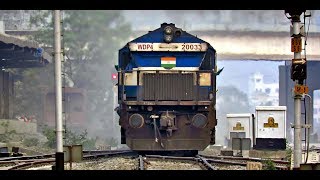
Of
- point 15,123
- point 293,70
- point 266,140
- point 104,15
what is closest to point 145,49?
point 266,140

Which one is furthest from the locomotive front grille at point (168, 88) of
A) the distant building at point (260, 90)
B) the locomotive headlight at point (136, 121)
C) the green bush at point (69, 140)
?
the distant building at point (260, 90)

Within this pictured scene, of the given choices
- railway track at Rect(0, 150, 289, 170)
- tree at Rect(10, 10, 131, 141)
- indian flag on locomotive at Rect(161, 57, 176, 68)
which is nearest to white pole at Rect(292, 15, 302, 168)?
railway track at Rect(0, 150, 289, 170)

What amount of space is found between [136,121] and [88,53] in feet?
120

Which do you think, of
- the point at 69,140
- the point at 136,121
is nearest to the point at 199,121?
the point at 136,121

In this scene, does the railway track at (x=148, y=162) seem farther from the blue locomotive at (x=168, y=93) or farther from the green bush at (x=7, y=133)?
A: the green bush at (x=7, y=133)

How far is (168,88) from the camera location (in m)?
20.3

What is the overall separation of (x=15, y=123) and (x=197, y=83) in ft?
81.8

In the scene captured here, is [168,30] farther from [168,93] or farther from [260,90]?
[260,90]

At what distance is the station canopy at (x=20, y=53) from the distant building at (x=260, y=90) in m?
101

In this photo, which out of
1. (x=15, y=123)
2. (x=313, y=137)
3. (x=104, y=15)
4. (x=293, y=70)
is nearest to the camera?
(x=293, y=70)

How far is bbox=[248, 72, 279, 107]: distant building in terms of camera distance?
151 m

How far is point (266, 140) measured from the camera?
23.8 m

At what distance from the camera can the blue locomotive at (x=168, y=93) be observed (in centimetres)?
2002
